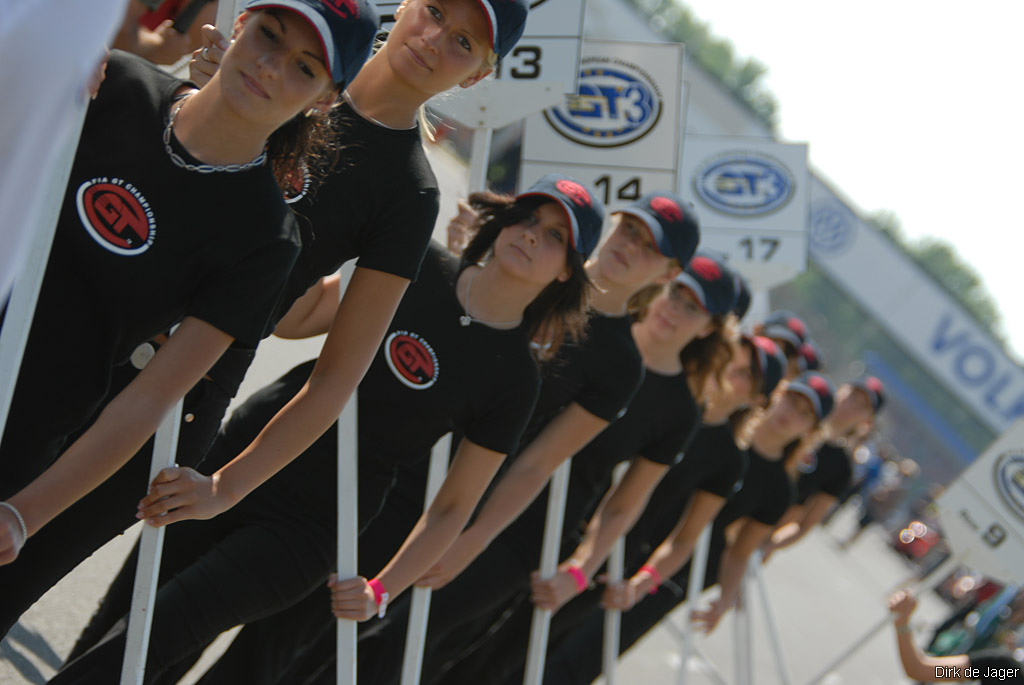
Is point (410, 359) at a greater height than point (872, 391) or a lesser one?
lesser

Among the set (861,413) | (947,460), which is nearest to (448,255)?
(861,413)

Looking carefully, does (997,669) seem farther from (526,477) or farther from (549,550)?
(526,477)

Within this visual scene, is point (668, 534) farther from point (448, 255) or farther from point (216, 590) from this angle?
point (216, 590)

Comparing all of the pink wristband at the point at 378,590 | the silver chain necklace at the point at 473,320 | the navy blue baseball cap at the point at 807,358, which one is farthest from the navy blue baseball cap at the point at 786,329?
the pink wristband at the point at 378,590

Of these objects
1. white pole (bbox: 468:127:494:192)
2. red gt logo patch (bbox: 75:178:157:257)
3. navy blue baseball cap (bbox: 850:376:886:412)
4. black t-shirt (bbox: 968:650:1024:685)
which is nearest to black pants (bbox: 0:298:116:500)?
red gt logo patch (bbox: 75:178:157:257)

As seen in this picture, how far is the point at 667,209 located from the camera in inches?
153

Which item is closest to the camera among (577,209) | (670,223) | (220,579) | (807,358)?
(220,579)

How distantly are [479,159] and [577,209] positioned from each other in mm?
698

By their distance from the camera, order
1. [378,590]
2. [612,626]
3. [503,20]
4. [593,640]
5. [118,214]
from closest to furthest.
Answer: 1. [118,214]
2. [503,20]
3. [378,590]
4. [612,626]
5. [593,640]

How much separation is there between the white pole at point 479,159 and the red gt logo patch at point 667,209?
64 cm

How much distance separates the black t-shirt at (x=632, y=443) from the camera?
14.0 ft

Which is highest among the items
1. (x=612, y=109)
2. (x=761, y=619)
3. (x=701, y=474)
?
(x=612, y=109)

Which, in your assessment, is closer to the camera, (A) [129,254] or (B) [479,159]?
(A) [129,254]

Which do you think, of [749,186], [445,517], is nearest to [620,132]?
[445,517]
